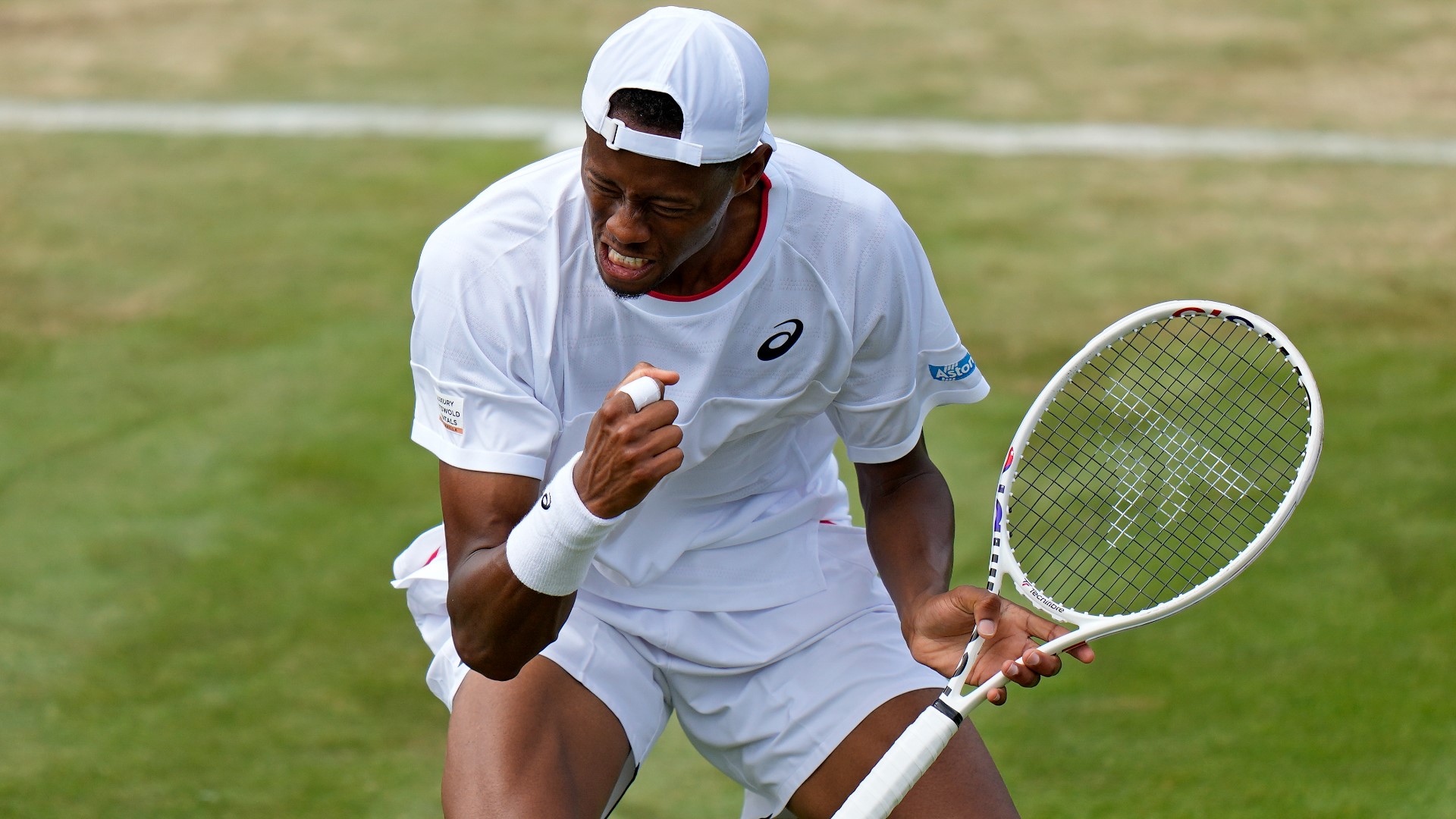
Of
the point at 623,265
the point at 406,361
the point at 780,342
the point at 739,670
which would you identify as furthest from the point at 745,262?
the point at 406,361

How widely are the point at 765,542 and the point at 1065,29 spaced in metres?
7.58

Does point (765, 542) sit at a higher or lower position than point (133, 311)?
higher

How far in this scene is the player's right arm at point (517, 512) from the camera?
2.57m

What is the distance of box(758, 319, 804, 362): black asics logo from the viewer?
312 cm

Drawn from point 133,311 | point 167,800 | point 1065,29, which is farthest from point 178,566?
point 1065,29

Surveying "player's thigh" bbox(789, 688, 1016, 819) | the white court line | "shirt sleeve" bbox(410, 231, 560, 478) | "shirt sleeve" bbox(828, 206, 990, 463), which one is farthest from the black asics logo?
the white court line

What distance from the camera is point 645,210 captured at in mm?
2754

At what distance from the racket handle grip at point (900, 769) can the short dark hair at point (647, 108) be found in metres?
1.04

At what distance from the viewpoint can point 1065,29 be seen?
10.2m

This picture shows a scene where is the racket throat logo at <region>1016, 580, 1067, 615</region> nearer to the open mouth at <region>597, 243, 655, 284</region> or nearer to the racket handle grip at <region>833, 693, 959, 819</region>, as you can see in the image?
the racket handle grip at <region>833, 693, 959, 819</region>

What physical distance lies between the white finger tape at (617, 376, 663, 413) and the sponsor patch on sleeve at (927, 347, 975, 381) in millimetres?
803

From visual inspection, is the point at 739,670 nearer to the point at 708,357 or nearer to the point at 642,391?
the point at 708,357

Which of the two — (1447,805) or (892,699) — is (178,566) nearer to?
(892,699)

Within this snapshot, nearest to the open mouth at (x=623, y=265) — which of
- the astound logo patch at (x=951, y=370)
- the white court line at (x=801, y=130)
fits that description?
the astound logo patch at (x=951, y=370)
